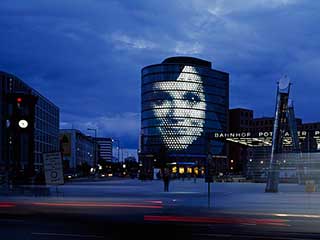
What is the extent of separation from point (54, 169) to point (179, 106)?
159m

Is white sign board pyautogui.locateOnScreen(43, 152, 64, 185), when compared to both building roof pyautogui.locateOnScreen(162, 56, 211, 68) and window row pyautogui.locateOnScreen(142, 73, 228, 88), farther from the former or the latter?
building roof pyautogui.locateOnScreen(162, 56, 211, 68)

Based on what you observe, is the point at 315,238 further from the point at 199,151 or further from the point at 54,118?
the point at 199,151

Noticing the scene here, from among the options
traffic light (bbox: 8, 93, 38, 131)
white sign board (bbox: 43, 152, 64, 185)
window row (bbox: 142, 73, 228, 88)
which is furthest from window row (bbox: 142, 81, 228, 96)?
traffic light (bbox: 8, 93, 38, 131)

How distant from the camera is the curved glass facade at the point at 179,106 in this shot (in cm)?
18088

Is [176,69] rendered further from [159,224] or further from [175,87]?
[159,224]

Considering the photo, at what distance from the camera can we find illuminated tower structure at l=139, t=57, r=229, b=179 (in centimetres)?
18088

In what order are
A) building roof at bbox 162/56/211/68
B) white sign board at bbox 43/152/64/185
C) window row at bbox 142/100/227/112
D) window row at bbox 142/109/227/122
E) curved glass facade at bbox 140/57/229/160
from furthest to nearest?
building roof at bbox 162/56/211/68 → window row at bbox 142/109/227/122 → window row at bbox 142/100/227/112 → curved glass facade at bbox 140/57/229/160 → white sign board at bbox 43/152/64/185

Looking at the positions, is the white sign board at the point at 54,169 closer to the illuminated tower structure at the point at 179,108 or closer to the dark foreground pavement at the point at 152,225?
the dark foreground pavement at the point at 152,225

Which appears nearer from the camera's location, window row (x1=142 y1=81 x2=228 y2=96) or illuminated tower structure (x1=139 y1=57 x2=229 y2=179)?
window row (x1=142 y1=81 x2=228 y2=96)

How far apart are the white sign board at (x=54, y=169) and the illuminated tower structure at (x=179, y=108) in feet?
499

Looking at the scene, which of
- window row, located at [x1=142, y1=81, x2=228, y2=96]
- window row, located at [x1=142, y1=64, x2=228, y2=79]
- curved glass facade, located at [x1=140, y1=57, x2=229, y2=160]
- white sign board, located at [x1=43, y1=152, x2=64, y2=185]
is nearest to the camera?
white sign board, located at [x1=43, y1=152, x2=64, y2=185]

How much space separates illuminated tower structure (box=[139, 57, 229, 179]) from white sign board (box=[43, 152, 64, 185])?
151961 millimetres

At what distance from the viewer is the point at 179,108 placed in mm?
182000

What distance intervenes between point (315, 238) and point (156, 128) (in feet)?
556
